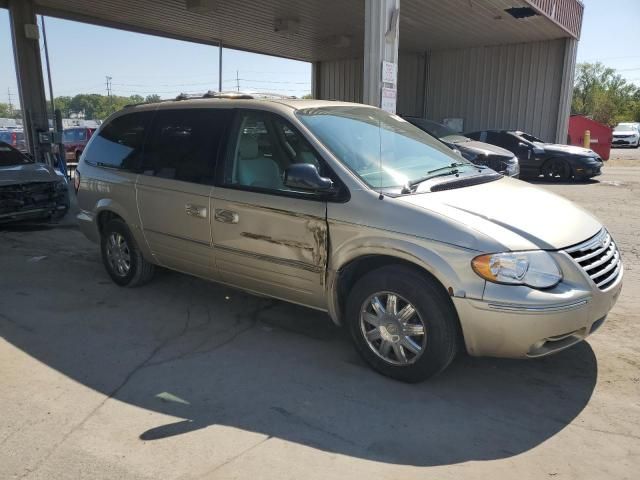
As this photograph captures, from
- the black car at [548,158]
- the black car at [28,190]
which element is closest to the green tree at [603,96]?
the black car at [548,158]

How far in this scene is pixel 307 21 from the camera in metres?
14.9

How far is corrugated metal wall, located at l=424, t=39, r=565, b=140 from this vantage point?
672 inches

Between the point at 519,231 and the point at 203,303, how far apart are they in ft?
10.0

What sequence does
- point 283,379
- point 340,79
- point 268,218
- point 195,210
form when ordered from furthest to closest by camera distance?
point 340,79 → point 195,210 → point 268,218 → point 283,379

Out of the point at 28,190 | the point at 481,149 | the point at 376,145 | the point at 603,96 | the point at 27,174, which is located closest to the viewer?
the point at 376,145

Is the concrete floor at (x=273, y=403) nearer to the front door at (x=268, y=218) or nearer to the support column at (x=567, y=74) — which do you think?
the front door at (x=268, y=218)

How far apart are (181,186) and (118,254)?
1.43 metres

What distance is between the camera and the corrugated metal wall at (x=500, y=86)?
56.0 ft

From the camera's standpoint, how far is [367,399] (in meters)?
3.30

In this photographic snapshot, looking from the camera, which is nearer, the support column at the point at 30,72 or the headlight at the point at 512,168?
the support column at the point at 30,72

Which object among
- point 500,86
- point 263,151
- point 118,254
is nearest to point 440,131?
point 500,86

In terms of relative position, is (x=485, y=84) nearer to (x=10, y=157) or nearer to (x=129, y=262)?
(x=10, y=157)

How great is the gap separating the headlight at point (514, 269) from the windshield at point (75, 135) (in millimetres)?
22701

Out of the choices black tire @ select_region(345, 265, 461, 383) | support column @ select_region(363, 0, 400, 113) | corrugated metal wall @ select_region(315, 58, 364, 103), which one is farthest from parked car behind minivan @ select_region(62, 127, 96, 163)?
black tire @ select_region(345, 265, 461, 383)
